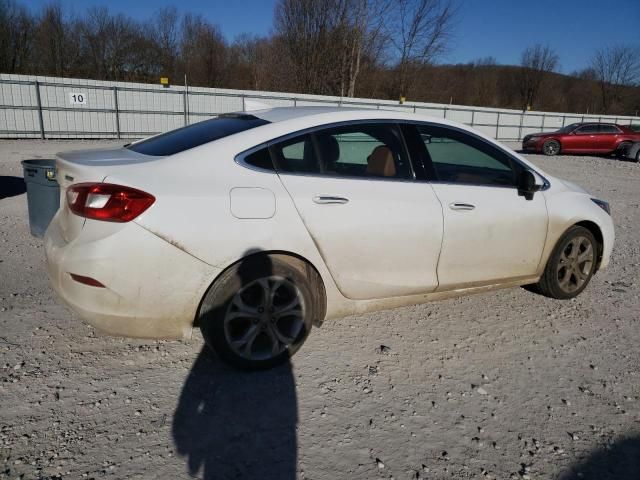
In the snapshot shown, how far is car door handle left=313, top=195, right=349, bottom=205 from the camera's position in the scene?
Result: 9.01 ft

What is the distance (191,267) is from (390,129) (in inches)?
63.8

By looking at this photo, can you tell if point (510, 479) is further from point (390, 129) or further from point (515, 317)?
point (390, 129)

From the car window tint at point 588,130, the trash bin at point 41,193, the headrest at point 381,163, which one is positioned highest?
the car window tint at point 588,130

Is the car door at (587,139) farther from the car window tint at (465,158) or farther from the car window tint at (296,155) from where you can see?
the car window tint at (296,155)

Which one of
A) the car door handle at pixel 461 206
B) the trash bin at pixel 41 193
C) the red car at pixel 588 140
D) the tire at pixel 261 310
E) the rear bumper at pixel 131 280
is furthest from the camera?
the red car at pixel 588 140

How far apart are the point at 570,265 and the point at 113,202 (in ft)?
11.6

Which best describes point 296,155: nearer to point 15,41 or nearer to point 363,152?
point 363,152

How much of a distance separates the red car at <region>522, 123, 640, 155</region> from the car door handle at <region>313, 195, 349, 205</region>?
20.3m

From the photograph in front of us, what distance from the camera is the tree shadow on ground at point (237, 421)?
6.81 feet

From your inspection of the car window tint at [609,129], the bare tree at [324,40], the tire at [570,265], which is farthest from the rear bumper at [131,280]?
the bare tree at [324,40]

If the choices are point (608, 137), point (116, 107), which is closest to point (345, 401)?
point (116, 107)

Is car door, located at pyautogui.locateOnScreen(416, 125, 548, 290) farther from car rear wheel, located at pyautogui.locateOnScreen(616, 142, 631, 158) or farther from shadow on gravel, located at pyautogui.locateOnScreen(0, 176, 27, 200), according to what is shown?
car rear wheel, located at pyautogui.locateOnScreen(616, 142, 631, 158)

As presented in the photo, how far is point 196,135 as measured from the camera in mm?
2963

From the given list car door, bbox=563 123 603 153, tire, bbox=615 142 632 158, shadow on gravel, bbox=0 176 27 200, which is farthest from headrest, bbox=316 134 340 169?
tire, bbox=615 142 632 158
